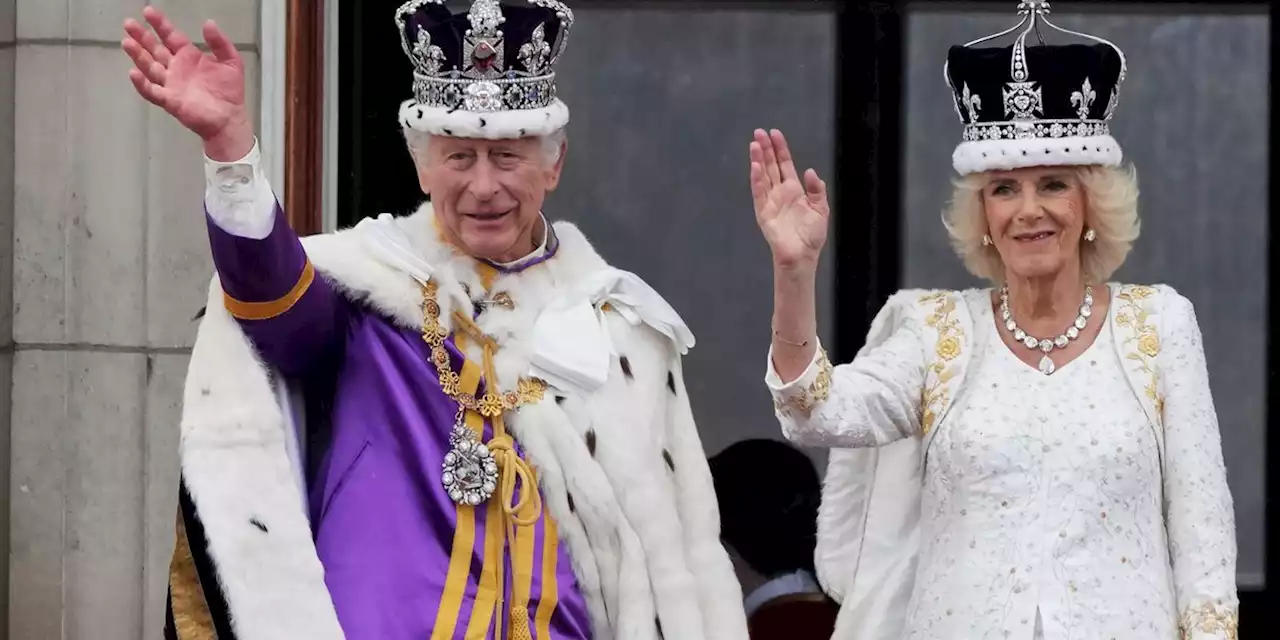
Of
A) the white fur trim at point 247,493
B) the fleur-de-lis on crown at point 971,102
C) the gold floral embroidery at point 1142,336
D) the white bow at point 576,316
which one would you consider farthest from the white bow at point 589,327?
the gold floral embroidery at point 1142,336

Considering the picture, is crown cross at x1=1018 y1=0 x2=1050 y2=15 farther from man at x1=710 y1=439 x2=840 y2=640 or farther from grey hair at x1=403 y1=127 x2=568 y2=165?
man at x1=710 y1=439 x2=840 y2=640

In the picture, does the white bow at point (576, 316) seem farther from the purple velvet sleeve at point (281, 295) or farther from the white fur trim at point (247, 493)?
the white fur trim at point (247, 493)

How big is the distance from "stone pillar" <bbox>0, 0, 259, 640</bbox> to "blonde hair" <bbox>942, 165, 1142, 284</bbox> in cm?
181

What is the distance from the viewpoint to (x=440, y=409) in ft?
10.0

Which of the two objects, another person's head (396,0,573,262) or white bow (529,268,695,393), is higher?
another person's head (396,0,573,262)

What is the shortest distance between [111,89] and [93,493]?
0.93m

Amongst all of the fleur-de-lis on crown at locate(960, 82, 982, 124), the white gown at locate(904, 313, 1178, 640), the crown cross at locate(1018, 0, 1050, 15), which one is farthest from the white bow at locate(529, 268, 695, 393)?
the crown cross at locate(1018, 0, 1050, 15)

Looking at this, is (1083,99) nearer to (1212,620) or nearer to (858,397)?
(858,397)

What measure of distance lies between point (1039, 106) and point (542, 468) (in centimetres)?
109

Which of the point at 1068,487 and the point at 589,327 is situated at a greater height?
the point at 589,327

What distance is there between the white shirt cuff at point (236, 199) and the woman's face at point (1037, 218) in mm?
1292

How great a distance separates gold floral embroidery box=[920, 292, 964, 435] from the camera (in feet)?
11.1

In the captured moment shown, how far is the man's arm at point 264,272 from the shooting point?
2859 mm

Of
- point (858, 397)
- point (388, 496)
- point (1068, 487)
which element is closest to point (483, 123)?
point (388, 496)
